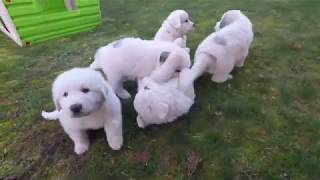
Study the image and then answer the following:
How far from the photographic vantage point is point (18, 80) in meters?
3.94

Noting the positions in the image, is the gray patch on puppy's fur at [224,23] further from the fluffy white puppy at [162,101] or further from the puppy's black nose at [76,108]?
the puppy's black nose at [76,108]

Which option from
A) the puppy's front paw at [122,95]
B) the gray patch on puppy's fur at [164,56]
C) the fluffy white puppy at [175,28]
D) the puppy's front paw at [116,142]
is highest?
the gray patch on puppy's fur at [164,56]

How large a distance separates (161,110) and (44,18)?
2714 mm

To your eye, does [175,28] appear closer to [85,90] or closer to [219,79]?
[219,79]

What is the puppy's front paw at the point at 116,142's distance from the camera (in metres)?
2.68

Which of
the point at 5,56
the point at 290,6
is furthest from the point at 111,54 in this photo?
the point at 290,6

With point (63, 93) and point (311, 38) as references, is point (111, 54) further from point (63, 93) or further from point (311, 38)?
point (311, 38)

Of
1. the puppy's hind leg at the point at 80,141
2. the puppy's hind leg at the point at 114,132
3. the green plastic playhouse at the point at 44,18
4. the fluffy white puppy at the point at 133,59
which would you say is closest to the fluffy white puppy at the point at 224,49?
the fluffy white puppy at the point at 133,59

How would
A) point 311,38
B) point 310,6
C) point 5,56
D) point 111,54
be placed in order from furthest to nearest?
point 310,6 < point 5,56 < point 311,38 < point 111,54

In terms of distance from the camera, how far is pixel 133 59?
3.17m

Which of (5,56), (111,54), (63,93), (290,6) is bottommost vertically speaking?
(5,56)

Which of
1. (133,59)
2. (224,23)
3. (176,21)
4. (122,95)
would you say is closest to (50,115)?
(122,95)

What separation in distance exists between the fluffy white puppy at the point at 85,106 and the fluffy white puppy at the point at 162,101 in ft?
0.77

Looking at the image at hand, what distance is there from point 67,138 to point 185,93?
952 mm
